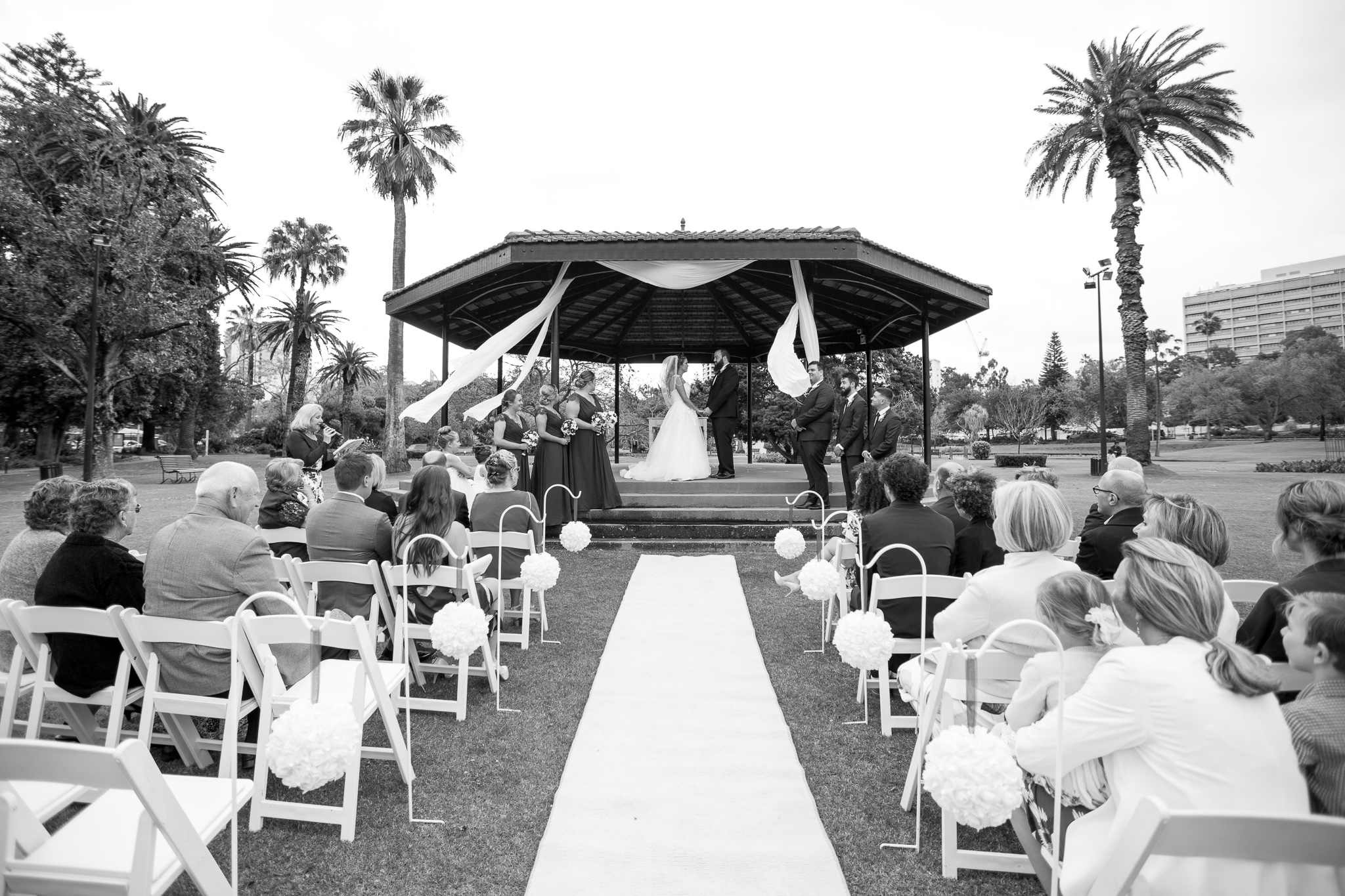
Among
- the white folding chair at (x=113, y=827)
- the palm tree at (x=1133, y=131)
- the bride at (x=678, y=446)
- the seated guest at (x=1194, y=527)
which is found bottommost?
the white folding chair at (x=113, y=827)

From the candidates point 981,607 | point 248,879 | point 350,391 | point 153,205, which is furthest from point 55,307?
point 350,391

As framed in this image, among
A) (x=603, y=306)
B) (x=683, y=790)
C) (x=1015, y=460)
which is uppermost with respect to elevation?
(x=603, y=306)

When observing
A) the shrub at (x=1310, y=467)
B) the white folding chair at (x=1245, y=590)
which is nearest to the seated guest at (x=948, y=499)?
the white folding chair at (x=1245, y=590)

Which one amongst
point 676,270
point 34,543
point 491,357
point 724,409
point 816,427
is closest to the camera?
point 34,543

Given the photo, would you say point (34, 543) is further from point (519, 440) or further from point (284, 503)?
point (519, 440)

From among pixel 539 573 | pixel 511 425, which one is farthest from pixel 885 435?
pixel 539 573

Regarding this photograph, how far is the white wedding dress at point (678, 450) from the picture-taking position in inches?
434

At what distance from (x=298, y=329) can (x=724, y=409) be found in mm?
36295

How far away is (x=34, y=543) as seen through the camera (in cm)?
343

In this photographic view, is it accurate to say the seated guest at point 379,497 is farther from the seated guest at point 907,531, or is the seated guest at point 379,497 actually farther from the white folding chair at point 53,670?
the seated guest at point 907,531

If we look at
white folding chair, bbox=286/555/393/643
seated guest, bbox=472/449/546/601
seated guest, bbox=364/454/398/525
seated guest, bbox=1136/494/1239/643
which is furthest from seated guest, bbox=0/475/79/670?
seated guest, bbox=1136/494/1239/643

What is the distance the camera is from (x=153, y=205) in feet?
68.7

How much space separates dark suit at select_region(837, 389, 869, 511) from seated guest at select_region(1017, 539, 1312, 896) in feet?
24.5

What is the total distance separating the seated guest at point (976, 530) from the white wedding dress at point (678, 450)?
6838 mm
